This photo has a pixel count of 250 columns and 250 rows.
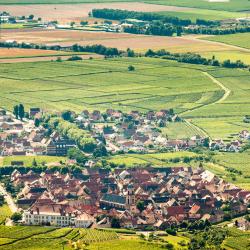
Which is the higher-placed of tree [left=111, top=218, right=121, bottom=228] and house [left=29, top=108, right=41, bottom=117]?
tree [left=111, top=218, right=121, bottom=228]

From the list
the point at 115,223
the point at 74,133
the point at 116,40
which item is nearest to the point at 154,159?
the point at 74,133

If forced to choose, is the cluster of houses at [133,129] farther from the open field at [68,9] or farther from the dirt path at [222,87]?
the open field at [68,9]

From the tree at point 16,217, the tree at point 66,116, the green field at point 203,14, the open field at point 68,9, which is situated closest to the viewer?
the tree at point 16,217

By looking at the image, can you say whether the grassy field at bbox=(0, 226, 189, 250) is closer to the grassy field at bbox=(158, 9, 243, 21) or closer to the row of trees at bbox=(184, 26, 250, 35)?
the row of trees at bbox=(184, 26, 250, 35)

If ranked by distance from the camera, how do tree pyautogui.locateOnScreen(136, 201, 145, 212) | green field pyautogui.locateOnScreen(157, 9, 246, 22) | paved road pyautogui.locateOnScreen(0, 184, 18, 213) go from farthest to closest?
green field pyautogui.locateOnScreen(157, 9, 246, 22) < tree pyautogui.locateOnScreen(136, 201, 145, 212) < paved road pyautogui.locateOnScreen(0, 184, 18, 213)

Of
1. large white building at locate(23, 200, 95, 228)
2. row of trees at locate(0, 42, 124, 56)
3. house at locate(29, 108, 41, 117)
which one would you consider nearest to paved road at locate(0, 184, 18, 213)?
large white building at locate(23, 200, 95, 228)

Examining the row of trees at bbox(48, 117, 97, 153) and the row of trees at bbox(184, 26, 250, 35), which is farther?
the row of trees at bbox(184, 26, 250, 35)

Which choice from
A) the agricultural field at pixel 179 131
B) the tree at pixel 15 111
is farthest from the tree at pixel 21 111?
the agricultural field at pixel 179 131

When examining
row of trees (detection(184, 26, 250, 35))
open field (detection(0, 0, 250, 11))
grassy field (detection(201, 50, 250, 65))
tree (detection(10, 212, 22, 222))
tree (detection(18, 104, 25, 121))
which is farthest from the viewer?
open field (detection(0, 0, 250, 11))
